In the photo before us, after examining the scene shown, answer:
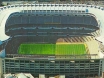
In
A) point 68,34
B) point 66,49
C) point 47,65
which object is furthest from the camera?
point 68,34

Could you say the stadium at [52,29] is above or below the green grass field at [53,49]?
above

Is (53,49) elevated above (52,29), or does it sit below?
below

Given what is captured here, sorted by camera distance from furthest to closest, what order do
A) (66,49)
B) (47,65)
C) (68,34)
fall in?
(68,34), (66,49), (47,65)

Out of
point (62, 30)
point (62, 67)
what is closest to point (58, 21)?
point (62, 30)

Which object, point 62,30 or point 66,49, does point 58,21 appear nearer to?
point 62,30

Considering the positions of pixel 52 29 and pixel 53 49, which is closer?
pixel 53 49

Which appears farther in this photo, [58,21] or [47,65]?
[58,21]

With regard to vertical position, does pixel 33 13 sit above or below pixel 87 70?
above

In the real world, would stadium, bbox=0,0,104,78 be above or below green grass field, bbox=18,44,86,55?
above
